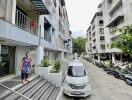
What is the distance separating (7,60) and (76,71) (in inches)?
202

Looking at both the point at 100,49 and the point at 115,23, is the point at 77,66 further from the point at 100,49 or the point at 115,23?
the point at 100,49

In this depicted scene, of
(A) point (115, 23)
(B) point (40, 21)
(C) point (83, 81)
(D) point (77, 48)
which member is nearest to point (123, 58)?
(A) point (115, 23)

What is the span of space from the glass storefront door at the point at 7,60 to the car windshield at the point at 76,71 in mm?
4418

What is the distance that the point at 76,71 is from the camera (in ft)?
42.0

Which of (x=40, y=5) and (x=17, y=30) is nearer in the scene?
(x=17, y=30)

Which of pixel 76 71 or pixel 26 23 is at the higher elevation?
pixel 26 23

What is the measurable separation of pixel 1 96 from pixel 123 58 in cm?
3641

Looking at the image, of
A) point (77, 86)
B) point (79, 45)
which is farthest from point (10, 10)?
point (79, 45)

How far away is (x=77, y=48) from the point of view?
10600 centimetres

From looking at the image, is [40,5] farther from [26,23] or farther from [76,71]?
[76,71]

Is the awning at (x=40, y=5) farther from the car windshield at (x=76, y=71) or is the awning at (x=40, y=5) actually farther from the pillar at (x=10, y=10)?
the car windshield at (x=76, y=71)

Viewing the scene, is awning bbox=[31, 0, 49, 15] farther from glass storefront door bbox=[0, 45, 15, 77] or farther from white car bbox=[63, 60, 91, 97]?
white car bbox=[63, 60, 91, 97]

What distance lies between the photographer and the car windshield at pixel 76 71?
12.4 m

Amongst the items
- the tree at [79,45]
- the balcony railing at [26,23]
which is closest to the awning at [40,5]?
the balcony railing at [26,23]
